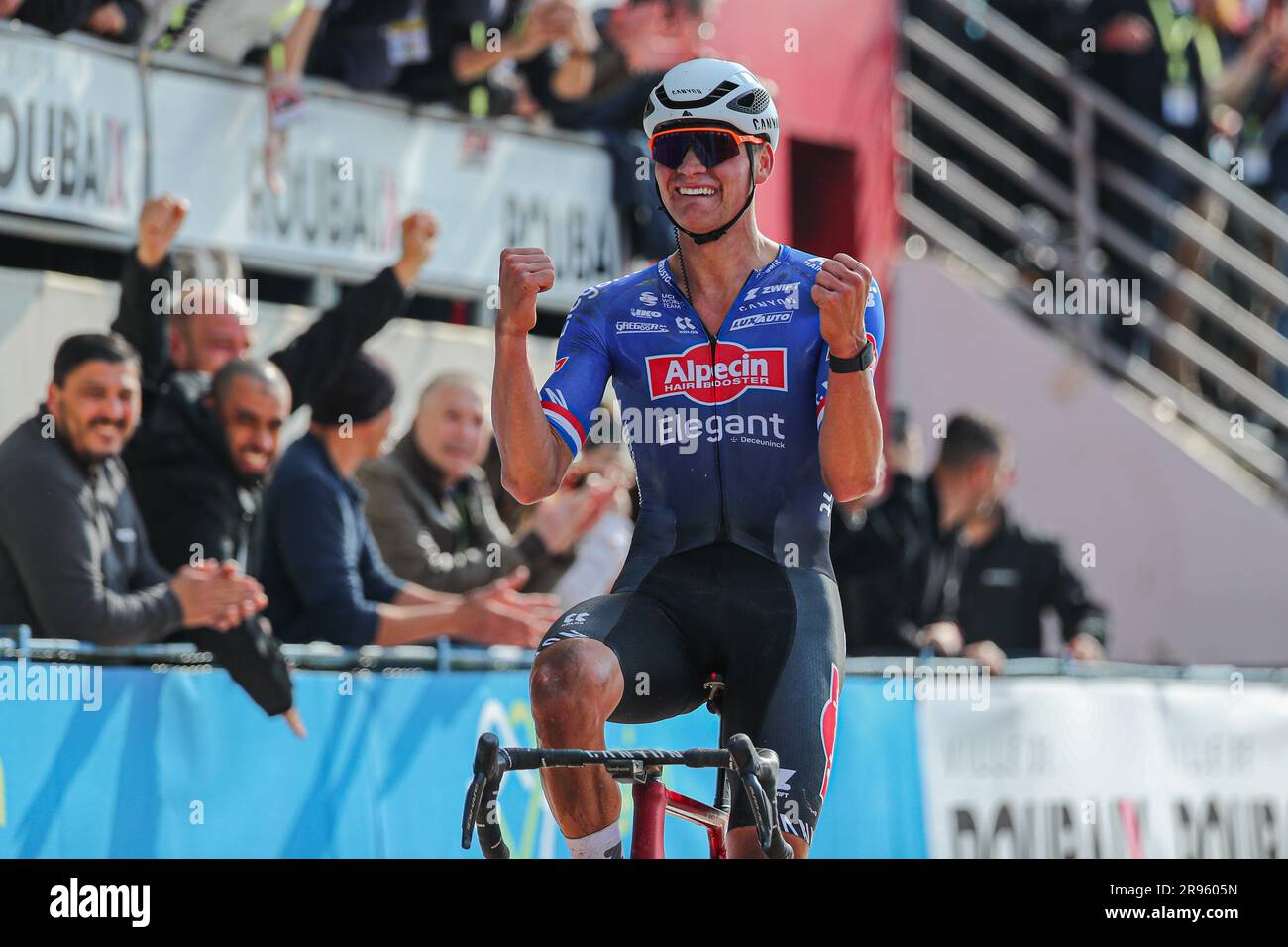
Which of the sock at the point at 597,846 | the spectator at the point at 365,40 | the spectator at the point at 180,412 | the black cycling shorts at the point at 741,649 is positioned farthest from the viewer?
the spectator at the point at 365,40

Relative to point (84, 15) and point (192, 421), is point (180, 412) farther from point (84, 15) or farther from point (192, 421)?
point (84, 15)

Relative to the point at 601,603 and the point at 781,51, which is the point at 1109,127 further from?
the point at 601,603

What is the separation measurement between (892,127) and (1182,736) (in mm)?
5782

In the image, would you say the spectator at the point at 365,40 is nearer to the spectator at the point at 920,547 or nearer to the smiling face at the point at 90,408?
the spectator at the point at 920,547

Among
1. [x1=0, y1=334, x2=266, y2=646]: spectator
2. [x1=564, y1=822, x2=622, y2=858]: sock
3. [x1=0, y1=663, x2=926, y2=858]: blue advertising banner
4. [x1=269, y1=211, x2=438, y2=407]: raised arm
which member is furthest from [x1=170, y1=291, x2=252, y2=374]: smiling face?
[x1=564, y1=822, x2=622, y2=858]: sock

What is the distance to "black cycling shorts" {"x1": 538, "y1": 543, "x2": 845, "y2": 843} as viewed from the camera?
4727 mm

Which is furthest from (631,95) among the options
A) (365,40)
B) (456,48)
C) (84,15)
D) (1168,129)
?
(1168,129)

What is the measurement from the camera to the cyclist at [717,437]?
475 cm

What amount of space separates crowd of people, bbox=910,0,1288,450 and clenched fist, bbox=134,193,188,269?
24.9ft

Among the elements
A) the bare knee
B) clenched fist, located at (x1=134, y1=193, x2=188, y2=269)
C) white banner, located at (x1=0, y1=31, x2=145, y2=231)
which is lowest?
the bare knee

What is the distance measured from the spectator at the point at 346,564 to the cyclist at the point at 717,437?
2640 millimetres

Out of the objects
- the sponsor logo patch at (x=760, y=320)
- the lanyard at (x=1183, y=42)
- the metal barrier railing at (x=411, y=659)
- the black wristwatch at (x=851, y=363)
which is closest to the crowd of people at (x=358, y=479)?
the metal barrier railing at (x=411, y=659)

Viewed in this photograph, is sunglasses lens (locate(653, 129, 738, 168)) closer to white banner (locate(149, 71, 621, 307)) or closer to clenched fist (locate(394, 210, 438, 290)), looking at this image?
clenched fist (locate(394, 210, 438, 290))

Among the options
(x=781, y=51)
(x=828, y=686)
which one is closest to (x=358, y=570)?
(x=828, y=686)
